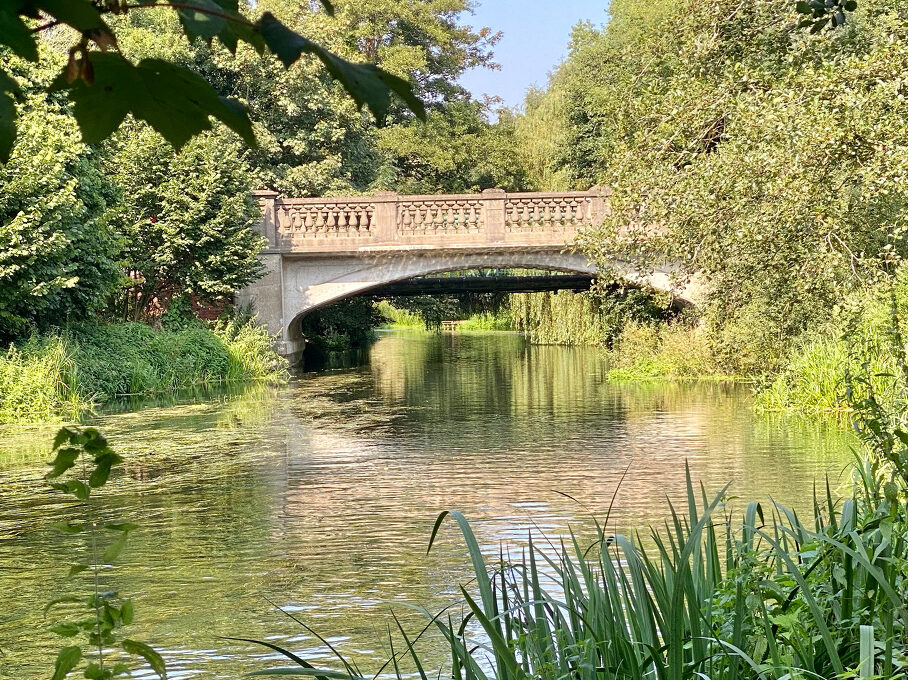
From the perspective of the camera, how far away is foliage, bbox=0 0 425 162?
105 centimetres

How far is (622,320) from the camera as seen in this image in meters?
28.5

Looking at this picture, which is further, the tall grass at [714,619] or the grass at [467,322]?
the grass at [467,322]

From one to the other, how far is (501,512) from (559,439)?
4.51 metres

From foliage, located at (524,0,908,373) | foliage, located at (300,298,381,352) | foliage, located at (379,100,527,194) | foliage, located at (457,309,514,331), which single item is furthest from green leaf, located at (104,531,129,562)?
foliage, located at (457,309,514,331)

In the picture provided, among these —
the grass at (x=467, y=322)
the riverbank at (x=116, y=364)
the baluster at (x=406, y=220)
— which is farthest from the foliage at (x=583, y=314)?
the riverbank at (x=116, y=364)

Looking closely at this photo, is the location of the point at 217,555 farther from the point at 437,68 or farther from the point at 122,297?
the point at 437,68

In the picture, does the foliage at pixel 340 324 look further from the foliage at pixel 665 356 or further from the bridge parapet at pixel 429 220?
the foliage at pixel 665 356

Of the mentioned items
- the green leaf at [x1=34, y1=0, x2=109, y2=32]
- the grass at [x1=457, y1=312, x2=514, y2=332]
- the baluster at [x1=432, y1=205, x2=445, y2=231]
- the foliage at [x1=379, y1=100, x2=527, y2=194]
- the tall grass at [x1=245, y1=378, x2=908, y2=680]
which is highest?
the foliage at [x1=379, y1=100, x2=527, y2=194]

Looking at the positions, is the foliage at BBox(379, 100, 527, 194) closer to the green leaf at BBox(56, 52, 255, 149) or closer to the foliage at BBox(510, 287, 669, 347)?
the foliage at BBox(510, 287, 669, 347)

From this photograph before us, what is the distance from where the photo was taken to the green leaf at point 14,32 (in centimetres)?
100

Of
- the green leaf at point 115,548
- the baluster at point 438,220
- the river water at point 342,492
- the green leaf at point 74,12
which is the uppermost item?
the baluster at point 438,220

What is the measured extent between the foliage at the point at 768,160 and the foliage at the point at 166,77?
962 centimetres

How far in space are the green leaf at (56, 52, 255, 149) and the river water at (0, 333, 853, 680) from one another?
3396mm

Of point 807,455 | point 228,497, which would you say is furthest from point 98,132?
point 807,455
